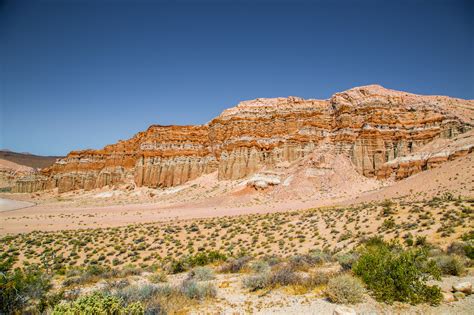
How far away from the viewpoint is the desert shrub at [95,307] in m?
4.82

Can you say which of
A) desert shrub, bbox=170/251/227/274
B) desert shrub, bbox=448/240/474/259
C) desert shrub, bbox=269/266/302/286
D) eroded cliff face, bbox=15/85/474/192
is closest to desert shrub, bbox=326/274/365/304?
desert shrub, bbox=269/266/302/286

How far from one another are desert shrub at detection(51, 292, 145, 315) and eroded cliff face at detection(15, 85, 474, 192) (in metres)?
50.9

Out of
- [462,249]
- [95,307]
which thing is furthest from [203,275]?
[462,249]

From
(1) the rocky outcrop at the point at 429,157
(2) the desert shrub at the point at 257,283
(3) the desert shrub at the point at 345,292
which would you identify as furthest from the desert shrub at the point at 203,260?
(1) the rocky outcrop at the point at 429,157

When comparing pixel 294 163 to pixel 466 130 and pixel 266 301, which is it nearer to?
pixel 466 130

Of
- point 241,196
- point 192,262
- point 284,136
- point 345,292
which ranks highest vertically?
point 284,136

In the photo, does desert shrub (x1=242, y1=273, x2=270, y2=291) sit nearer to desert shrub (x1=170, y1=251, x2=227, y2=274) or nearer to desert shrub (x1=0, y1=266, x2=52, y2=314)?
desert shrub (x1=0, y1=266, x2=52, y2=314)

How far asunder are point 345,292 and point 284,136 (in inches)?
2090

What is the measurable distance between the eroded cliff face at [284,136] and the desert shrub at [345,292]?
156 feet

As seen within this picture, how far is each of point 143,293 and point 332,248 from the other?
1170cm

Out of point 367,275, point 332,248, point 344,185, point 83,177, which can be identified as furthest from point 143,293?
point 83,177

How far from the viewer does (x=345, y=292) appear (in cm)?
656

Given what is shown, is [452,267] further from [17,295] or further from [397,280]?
[17,295]

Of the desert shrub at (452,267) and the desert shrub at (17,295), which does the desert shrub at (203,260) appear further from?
the desert shrub at (452,267)
